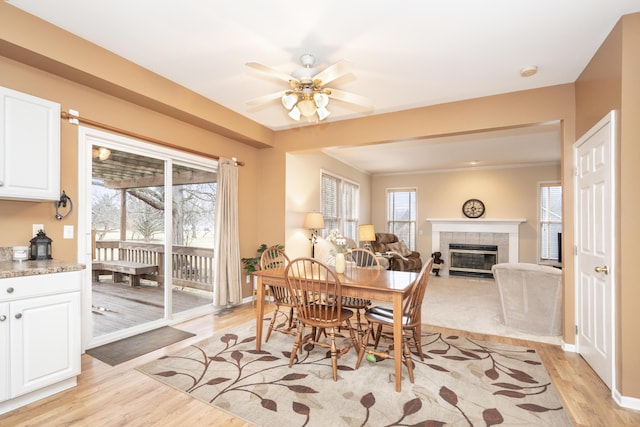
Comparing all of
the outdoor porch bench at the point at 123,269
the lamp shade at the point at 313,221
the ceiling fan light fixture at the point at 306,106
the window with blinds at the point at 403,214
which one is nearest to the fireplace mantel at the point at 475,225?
the window with blinds at the point at 403,214

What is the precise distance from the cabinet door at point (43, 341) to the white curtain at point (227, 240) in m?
2.07

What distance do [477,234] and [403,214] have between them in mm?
1955

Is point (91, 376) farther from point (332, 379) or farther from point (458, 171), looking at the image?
point (458, 171)

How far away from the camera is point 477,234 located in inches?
314

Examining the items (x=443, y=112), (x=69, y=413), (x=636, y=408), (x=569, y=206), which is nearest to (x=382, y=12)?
(x=443, y=112)

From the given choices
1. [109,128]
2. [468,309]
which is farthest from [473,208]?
[109,128]

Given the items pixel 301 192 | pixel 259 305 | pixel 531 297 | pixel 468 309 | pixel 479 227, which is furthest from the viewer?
pixel 479 227

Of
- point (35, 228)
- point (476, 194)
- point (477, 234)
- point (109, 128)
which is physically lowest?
point (477, 234)

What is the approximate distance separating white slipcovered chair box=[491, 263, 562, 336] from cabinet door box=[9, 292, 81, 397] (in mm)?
4229

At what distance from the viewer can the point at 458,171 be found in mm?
8289

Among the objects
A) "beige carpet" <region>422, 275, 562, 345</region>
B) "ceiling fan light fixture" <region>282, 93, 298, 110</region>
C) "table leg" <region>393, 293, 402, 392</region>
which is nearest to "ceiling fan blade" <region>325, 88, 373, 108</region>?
"ceiling fan light fixture" <region>282, 93, 298, 110</region>

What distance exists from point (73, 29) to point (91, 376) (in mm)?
2826

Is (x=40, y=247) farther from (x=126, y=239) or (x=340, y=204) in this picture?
(x=340, y=204)

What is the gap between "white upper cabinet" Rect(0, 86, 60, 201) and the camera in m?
2.26
